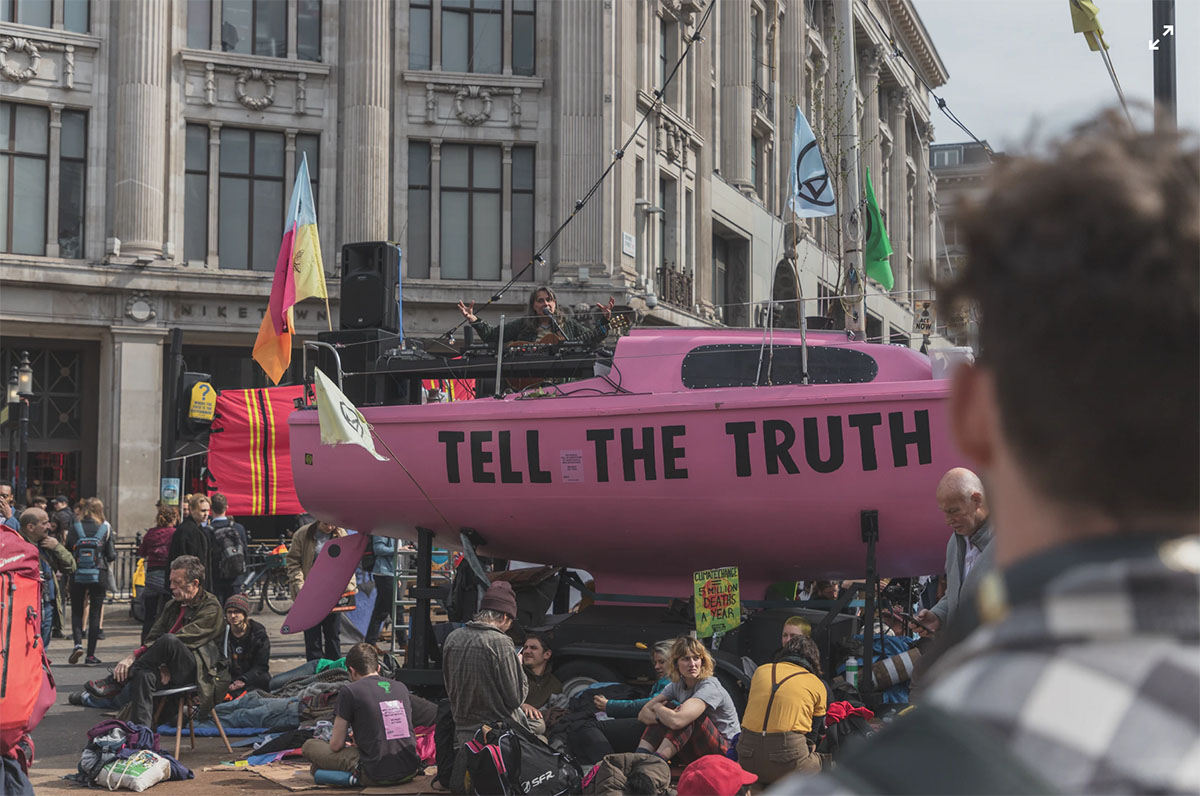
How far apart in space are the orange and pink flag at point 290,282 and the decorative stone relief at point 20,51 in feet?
48.1

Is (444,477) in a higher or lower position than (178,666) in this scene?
higher

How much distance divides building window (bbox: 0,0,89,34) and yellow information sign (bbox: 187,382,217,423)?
15.9 meters

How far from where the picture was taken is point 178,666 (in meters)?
10.5

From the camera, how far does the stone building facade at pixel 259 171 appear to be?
25.9 m

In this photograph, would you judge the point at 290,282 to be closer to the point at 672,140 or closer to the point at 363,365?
the point at 363,365

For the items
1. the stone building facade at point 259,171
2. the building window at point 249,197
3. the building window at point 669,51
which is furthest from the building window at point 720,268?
the building window at point 249,197

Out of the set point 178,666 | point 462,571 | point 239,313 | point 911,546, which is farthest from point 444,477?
point 239,313

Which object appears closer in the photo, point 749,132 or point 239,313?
point 239,313

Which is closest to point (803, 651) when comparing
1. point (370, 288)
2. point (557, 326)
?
point (557, 326)

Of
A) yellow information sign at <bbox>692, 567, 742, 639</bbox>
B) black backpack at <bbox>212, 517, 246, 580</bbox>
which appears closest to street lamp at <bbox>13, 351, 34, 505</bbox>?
black backpack at <bbox>212, 517, 246, 580</bbox>

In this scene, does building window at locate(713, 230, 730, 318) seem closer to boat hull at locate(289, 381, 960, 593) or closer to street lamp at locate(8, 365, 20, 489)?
street lamp at locate(8, 365, 20, 489)

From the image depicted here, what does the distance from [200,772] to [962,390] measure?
9.79 meters

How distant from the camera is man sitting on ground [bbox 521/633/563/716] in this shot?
1090 cm

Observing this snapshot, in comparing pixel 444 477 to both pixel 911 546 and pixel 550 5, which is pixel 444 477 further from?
pixel 550 5
